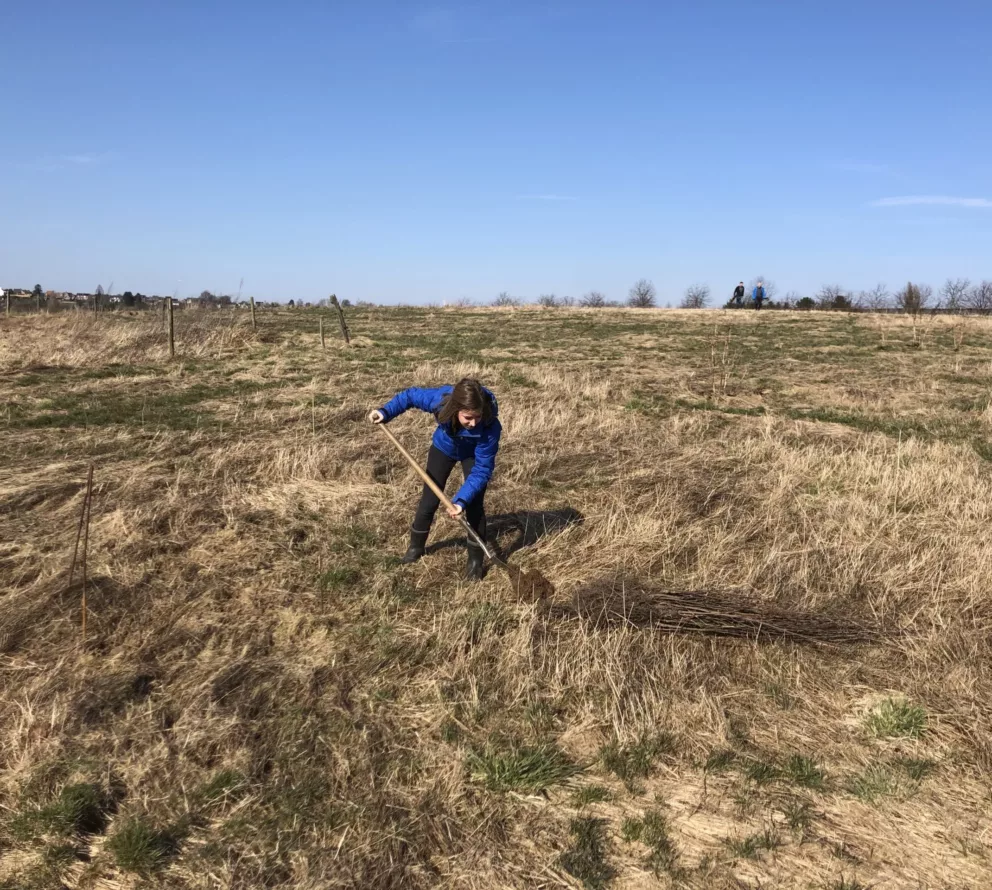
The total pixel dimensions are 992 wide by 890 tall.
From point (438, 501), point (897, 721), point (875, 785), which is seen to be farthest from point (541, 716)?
point (438, 501)

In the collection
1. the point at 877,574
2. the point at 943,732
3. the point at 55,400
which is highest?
the point at 55,400

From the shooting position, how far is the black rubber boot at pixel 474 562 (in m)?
4.73

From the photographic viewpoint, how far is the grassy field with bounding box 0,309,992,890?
8.64 feet

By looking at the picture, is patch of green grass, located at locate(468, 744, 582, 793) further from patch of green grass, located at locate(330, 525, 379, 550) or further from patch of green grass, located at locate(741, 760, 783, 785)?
patch of green grass, located at locate(330, 525, 379, 550)

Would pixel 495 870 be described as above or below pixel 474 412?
below

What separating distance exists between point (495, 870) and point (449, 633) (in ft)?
4.93

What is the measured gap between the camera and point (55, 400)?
1002 cm

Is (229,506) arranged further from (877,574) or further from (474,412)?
(877,574)

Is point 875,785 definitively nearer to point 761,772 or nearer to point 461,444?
point 761,772

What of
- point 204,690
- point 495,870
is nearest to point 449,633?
point 204,690

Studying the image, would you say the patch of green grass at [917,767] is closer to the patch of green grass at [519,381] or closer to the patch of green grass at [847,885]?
the patch of green grass at [847,885]

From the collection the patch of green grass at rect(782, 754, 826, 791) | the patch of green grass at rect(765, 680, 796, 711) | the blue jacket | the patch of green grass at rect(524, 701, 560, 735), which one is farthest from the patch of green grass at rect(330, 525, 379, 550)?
the patch of green grass at rect(782, 754, 826, 791)

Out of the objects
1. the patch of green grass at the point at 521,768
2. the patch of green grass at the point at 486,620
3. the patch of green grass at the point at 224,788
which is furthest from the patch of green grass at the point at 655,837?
the patch of green grass at the point at 224,788

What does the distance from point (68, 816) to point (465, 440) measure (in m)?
2.82
